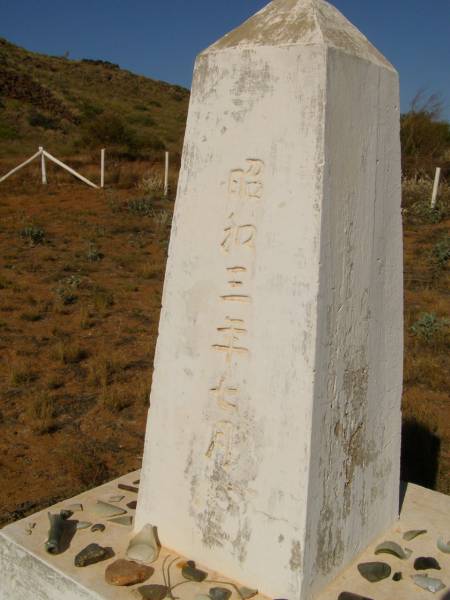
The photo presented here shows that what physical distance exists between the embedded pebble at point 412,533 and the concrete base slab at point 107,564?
0.02 meters

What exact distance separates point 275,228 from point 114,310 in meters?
6.80

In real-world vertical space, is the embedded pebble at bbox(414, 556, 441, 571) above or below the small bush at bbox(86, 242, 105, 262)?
below

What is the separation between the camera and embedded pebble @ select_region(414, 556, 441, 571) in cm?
263

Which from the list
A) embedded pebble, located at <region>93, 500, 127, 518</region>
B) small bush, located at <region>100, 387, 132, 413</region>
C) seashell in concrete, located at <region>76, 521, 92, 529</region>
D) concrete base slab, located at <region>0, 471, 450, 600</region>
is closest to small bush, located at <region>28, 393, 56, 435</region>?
small bush, located at <region>100, 387, 132, 413</region>

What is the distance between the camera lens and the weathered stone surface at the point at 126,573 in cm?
246

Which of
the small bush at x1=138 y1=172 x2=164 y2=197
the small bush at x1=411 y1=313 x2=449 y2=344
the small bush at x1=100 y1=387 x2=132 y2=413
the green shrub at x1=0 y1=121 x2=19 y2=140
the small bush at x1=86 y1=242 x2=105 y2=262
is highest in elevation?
the green shrub at x1=0 y1=121 x2=19 y2=140

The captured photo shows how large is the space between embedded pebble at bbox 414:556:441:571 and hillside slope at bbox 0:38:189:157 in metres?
22.3

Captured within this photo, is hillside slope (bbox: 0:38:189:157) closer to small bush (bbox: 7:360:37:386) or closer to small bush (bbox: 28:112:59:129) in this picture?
small bush (bbox: 28:112:59:129)

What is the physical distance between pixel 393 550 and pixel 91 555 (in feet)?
3.95

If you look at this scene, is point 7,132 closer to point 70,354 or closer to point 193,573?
point 70,354

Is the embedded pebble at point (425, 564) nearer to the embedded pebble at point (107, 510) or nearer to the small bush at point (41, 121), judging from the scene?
the embedded pebble at point (107, 510)

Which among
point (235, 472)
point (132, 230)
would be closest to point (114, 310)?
point (132, 230)

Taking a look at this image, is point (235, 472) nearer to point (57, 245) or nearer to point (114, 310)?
point (114, 310)

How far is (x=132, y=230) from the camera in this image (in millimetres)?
13805
